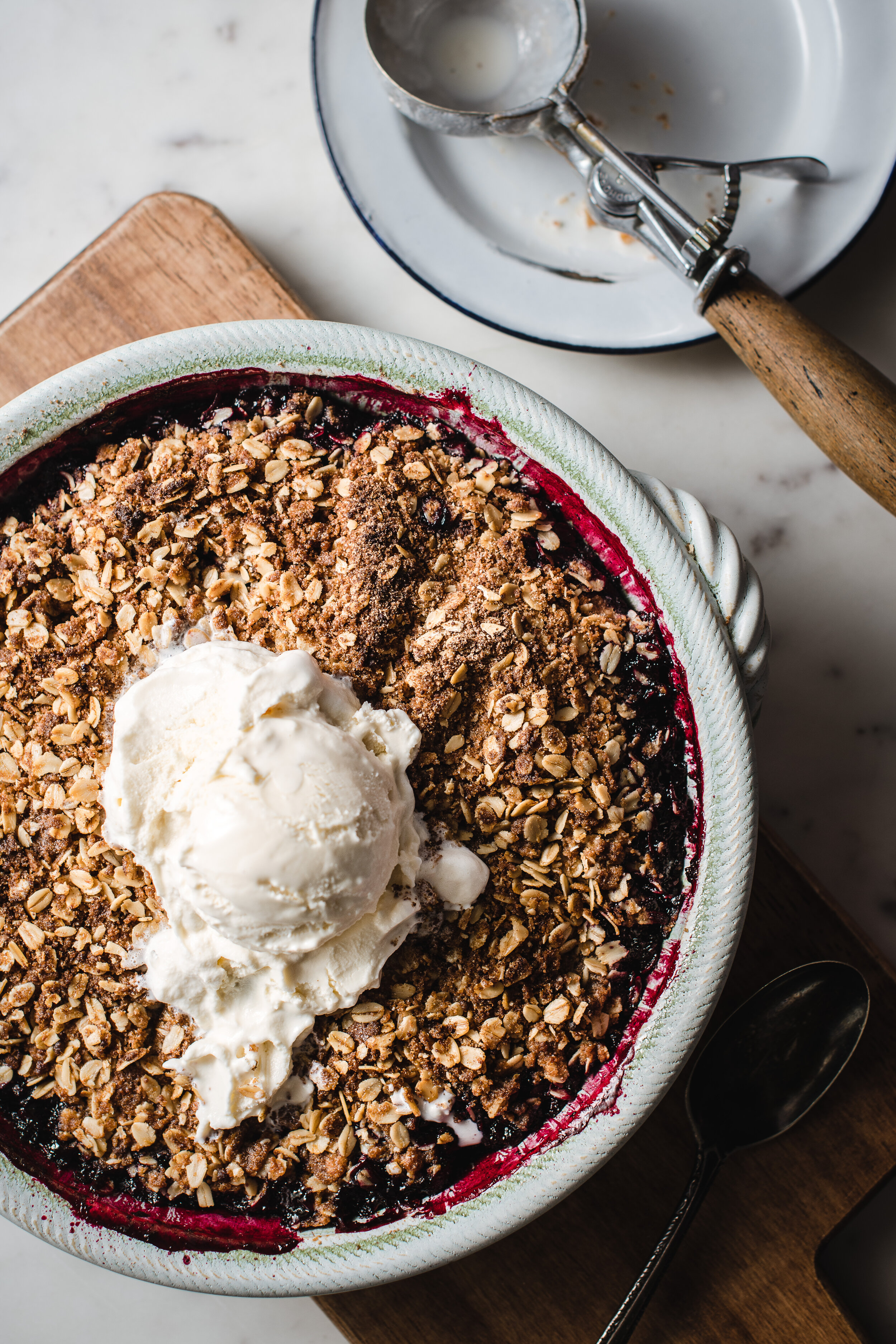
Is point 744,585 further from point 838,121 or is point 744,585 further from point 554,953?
point 838,121

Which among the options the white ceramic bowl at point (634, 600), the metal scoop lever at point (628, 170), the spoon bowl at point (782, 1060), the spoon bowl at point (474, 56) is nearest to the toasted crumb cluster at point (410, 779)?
the white ceramic bowl at point (634, 600)

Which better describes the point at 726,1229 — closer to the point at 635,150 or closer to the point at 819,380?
the point at 819,380

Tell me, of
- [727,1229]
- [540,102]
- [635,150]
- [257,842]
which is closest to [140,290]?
[540,102]

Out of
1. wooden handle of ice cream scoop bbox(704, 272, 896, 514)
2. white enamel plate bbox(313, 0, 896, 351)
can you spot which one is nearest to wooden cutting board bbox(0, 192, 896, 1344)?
wooden handle of ice cream scoop bbox(704, 272, 896, 514)

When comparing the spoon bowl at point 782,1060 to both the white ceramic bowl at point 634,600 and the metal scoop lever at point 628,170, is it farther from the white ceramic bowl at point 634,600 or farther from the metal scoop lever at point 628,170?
the metal scoop lever at point 628,170

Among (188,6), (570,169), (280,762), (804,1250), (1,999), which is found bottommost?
(804,1250)

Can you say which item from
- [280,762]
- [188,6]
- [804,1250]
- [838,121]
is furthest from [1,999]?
[838,121]
